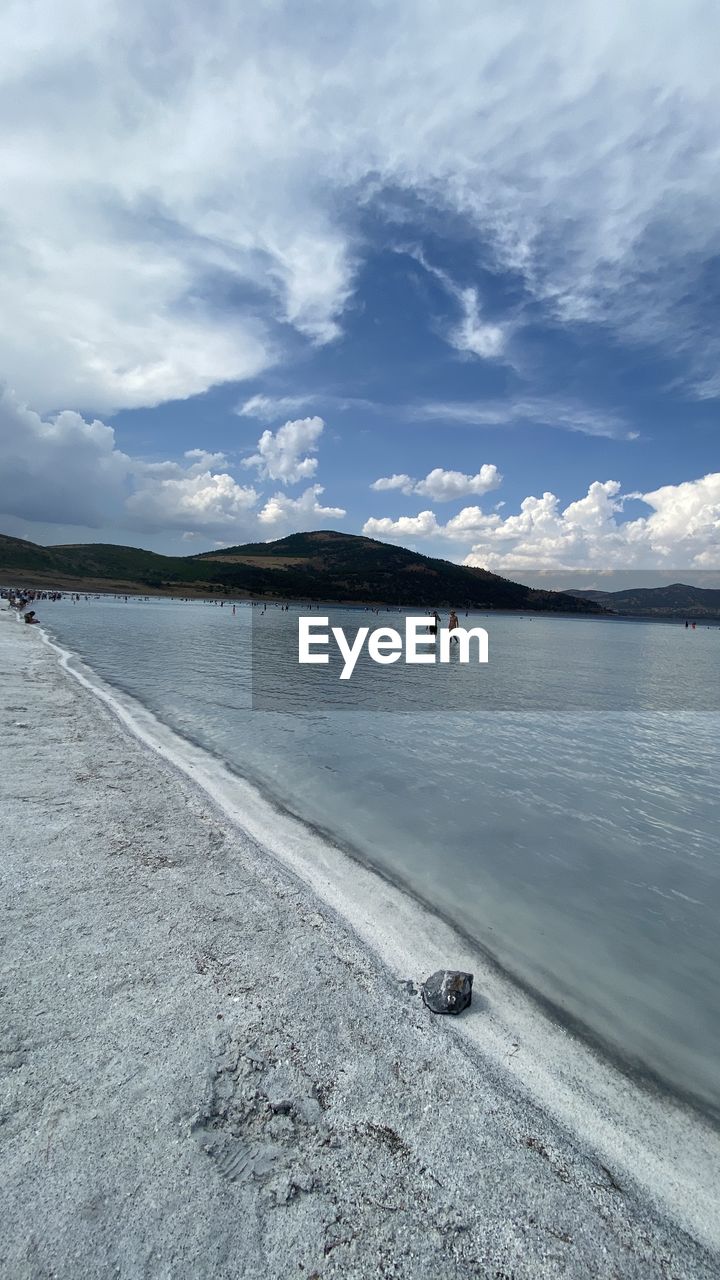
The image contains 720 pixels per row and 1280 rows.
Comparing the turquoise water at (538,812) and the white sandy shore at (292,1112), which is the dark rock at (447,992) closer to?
the white sandy shore at (292,1112)

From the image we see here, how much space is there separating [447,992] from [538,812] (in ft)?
21.5

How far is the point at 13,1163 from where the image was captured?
11.0 feet

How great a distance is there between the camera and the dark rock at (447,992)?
524 cm

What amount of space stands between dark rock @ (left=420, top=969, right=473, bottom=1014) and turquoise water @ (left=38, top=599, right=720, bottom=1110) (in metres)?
1.06

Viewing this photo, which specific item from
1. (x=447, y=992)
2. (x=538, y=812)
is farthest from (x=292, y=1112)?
(x=538, y=812)

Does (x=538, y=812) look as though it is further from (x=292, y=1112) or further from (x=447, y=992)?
(x=292, y=1112)

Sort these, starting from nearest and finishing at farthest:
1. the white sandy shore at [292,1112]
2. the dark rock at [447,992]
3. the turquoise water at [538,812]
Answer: the white sandy shore at [292,1112], the dark rock at [447,992], the turquoise water at [538,812]

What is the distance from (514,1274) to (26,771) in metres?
10.5

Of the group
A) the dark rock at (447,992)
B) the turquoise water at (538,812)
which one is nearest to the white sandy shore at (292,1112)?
the dark rock at (447,992)

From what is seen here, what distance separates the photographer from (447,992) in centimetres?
530

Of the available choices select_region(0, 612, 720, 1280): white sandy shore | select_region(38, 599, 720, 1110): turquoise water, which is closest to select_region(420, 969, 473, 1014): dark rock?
select_region(0, 612, 720, 1280): white sandy shore

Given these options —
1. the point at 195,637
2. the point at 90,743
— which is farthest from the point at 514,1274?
the point at 195,637

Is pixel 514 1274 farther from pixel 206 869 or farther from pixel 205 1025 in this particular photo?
Result: pixel 206 869

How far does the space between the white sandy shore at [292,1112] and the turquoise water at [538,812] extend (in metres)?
1.07
